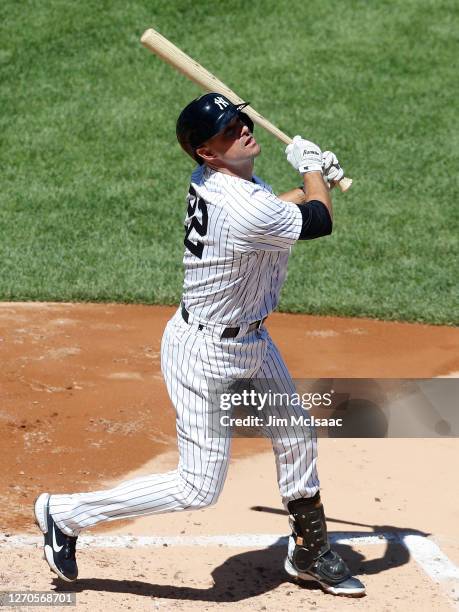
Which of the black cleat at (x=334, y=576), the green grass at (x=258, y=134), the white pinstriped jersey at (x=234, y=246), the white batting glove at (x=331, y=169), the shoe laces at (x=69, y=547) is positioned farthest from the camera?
the green grass at (x=258, y=134)

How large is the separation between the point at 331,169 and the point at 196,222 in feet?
2.38

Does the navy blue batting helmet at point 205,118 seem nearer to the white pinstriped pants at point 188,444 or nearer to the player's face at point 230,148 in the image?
the player's face at point 230,148

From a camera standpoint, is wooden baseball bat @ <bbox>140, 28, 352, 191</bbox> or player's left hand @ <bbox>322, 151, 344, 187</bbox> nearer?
player's left hand @ <bbox>322, 151, 344, 187</bbox>

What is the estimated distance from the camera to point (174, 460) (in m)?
5.62

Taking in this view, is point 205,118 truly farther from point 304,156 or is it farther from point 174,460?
point 174,460

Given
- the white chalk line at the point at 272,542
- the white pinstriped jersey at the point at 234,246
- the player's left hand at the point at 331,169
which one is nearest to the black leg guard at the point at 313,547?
the white chalk line at the point at 272,542

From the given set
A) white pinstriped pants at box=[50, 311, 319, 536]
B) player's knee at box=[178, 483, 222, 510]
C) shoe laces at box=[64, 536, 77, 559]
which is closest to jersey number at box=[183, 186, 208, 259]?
white pinstriped pants at box=[50, 311, 319, 536]

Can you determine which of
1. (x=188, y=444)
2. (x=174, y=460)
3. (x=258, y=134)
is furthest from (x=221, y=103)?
(x=258, y=134)

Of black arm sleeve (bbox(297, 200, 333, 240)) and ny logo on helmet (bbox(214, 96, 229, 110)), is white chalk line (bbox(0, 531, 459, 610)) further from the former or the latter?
ny logo on helmet (bbox(214, 96, 229, 110))

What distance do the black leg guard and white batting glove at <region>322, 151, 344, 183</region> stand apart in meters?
1.29

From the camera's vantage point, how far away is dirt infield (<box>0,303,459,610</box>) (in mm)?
4484

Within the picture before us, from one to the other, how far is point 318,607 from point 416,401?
232 centimetres

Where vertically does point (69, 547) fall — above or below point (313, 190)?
below

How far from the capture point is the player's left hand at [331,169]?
4.61 metres
